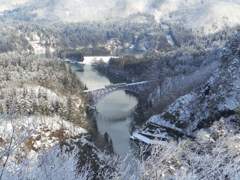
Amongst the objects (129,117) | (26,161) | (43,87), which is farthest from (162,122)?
(26,161)

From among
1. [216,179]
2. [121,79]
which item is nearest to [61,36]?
[121,79]

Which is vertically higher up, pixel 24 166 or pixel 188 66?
pixel 24 166

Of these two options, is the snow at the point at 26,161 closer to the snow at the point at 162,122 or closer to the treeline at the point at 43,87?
the treeline at the point at 43,87

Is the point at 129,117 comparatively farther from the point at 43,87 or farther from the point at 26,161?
the point at 26,161

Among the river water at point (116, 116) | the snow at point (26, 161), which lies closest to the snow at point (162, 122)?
the river water at point (116, 116)

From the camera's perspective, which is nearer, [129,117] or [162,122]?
[162,122]

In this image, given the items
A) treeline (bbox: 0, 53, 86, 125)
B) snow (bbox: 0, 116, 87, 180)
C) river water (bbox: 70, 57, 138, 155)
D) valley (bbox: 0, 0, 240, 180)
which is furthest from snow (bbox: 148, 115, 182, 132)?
snow (bbox: 0, 116, 87, 180)

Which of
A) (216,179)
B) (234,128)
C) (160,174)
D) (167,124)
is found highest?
(160,174)

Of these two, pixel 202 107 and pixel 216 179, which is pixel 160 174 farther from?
pixel 202 107
